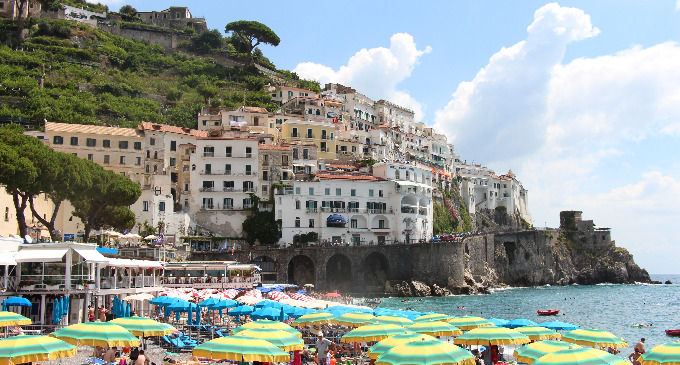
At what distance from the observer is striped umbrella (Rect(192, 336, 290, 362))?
16.5 meters

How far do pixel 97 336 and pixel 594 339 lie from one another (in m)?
16.7

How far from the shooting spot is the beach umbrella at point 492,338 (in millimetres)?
21328

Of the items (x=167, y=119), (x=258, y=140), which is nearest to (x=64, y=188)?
(x=258, y=140)

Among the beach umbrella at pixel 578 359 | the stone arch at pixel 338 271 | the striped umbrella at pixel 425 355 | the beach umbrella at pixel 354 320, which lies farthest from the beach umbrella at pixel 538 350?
the stone arch at pixel 338 271

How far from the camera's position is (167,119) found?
90.1 m

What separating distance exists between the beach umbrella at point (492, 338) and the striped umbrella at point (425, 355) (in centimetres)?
490

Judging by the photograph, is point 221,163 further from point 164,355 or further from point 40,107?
point 164,355

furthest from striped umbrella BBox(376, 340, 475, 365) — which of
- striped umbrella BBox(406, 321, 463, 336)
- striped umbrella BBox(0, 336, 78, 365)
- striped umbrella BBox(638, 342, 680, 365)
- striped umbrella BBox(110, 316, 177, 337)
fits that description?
striped umbrella BBox(110, 316, 177, 337)

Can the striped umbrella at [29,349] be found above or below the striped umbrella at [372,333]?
above

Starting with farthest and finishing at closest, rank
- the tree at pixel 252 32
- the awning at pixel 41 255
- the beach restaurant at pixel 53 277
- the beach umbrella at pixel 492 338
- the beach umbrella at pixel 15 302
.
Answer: the tree at pixel 252 32 → the beach restaurant at pixel 53 277 → the awning at pixel 41 255 → the beach umbrella at pixel 15 302 → the beach umbrella at pixel 492 338

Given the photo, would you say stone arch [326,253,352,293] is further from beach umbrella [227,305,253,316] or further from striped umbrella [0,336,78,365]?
striped umbrella [0,336,78,365]

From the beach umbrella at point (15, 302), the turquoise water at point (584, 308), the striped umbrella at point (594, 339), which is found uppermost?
the beach umbrella at point (15, 302)

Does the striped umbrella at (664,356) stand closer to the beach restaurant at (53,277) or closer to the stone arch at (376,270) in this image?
the beach restaurant at (53,277)

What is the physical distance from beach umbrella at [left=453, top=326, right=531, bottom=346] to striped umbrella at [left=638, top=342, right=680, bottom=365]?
4.31m
